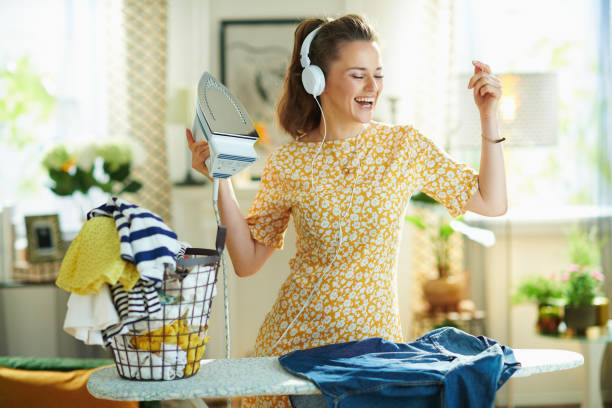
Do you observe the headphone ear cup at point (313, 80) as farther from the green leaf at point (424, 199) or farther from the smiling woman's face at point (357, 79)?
the green leaf at point (424, 199)

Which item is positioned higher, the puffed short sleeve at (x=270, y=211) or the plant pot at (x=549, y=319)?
the puffed short sleeve at (x=270, y=211)

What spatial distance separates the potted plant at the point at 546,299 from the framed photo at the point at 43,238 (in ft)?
7.24

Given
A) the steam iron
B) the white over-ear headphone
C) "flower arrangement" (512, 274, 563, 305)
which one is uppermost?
the white over-ear headphone

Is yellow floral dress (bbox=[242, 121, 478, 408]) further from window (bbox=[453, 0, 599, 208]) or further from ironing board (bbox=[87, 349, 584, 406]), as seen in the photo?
window (bbox=[453, 0, 599, 208])

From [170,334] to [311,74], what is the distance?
2.12 ft

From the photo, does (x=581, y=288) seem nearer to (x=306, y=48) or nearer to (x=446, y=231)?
(x=446, y=231)

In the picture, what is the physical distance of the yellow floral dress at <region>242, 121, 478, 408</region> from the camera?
1.40 metres

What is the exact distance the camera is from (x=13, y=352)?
3.58m

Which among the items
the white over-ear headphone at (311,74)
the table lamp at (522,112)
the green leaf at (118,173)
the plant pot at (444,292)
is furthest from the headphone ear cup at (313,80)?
the plant pot at (444,292)

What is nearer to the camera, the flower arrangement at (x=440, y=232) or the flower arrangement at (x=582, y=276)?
the flower arrangement at (x=582, y=276)

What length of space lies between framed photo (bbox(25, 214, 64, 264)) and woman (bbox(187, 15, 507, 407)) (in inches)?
82.2

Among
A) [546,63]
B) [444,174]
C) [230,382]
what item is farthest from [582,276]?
[230,382]

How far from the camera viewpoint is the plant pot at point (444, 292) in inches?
138

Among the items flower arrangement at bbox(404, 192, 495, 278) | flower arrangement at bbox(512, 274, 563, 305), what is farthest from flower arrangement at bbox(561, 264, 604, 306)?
flower arrangement at bbox(404, 192, 495, 278)
